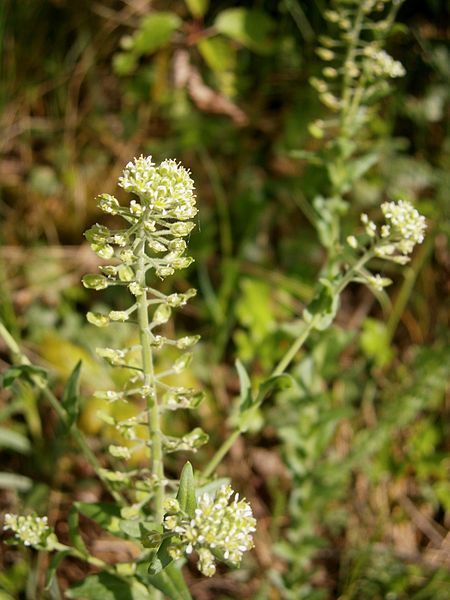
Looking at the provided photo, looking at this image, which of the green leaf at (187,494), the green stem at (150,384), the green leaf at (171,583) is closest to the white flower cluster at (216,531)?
the green leaf at (187,494)

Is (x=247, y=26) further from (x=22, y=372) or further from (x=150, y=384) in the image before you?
(x=150, y=384)

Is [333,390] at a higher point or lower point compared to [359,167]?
lower

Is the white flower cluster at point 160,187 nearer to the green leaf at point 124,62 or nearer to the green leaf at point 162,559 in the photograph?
the green leaf at point 162,559

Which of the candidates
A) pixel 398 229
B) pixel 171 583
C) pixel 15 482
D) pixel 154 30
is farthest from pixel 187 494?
pixel 154 30

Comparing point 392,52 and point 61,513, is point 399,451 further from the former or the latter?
point 392,52

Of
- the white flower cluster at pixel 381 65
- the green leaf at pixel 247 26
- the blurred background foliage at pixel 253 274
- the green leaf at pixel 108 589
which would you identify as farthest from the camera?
the green leaf at pixel 247 26

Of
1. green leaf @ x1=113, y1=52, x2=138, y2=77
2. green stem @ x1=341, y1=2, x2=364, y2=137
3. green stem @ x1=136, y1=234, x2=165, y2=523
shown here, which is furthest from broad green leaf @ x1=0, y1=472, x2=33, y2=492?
green leaf @ x1=113, y1=52, x2=138, y2=77

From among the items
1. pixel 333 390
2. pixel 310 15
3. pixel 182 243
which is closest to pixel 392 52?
pixel 310 15
